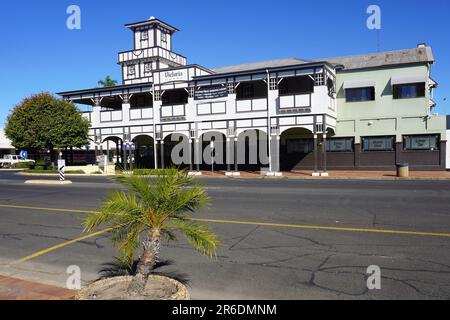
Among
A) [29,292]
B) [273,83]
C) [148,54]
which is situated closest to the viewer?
[29,292]

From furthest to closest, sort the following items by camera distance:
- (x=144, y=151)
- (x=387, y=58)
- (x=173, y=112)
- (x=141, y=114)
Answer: (x=144, y=151) < (x=141, y=114) < (x=173, y=112) < (x=387, y=58)

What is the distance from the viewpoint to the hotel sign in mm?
31266

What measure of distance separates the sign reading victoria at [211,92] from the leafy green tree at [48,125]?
10.9 meters

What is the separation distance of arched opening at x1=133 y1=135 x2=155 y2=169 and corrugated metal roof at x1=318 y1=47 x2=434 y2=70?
19.6 m

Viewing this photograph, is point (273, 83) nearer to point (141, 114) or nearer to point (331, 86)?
point (331, 86)

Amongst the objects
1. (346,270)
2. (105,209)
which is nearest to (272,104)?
(346,270)

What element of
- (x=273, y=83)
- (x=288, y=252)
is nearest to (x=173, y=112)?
→ (x=273, y=83)

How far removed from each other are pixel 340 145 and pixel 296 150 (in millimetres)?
3508

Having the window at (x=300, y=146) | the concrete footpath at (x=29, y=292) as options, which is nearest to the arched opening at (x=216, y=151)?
the window at (x=300, y=146)

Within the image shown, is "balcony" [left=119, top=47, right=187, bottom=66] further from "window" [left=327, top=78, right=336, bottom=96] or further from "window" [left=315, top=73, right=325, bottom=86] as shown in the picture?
"window" [left=315, top=73, right=325, bottom=86]

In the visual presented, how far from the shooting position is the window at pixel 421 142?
27.7 m

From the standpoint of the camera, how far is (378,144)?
2922 cm

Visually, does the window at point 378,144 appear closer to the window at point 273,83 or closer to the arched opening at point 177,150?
the window at point 273,83
